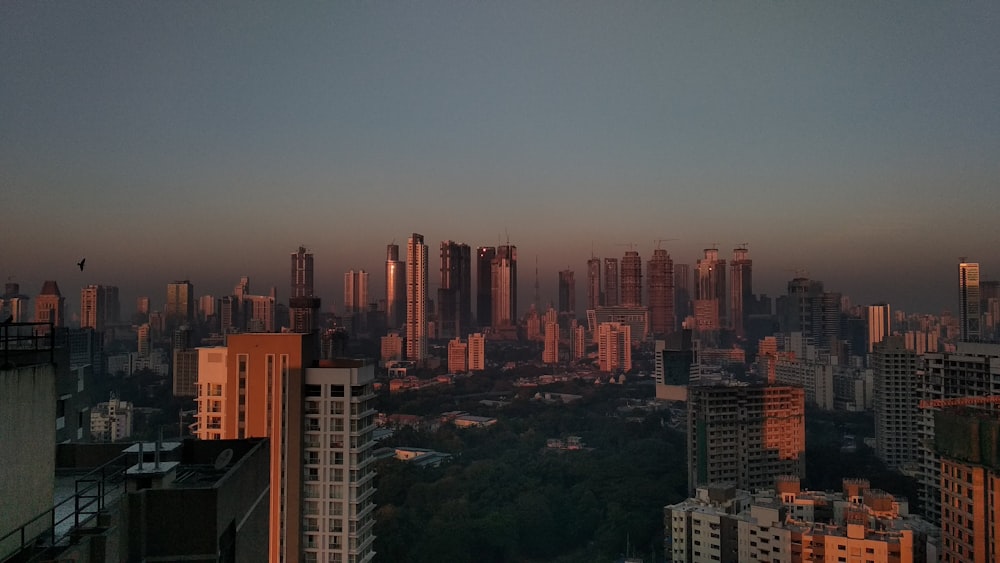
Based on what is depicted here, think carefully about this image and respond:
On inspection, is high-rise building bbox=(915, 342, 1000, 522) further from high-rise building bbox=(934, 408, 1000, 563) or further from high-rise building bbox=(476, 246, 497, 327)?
high-rise building bbox=(476, 246, 497, 327)

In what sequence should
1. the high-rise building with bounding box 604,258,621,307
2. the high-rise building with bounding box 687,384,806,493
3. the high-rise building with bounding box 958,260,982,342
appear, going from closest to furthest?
1. the high-rise building with bounding box 687,384,806,493
2. the high-rise building with bounding box 958,260,982,342
3. the high-rise building with bounding box 604,258,621,307

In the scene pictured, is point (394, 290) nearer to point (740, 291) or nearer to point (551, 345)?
point (551, 345)

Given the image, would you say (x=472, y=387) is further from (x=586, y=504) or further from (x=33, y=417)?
(x=33, y=417)

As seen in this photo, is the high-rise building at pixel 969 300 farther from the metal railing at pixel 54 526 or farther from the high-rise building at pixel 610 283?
the metal railing at pixel 54 526

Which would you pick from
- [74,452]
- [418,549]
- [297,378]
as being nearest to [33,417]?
[74,452]

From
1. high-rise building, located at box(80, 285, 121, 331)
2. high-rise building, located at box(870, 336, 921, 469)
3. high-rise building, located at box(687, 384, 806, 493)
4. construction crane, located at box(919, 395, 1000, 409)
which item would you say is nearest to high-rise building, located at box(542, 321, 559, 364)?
high-rise building, located at box(870, 336, 921, 469)

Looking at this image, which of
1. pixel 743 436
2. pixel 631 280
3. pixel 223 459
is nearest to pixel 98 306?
pixel 743 436
